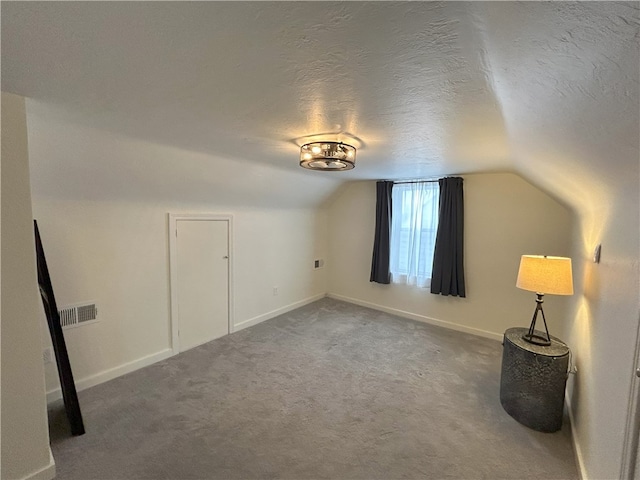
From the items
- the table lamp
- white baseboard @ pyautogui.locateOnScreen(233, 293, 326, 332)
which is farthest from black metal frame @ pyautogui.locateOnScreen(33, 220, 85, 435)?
the table lamp

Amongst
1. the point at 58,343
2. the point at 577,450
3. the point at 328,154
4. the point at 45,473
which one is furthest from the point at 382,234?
the point at 45,473

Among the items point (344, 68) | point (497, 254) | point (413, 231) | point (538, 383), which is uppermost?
point (344, 68)

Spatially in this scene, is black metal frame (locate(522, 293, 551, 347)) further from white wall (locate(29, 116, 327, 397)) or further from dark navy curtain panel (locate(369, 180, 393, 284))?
white wall (locate(29, 116, 327, 397))

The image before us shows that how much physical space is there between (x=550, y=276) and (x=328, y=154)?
1793 millimetres

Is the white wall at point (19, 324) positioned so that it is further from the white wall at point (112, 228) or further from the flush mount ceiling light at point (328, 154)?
the flush mount ceiling light at point (328, 154)

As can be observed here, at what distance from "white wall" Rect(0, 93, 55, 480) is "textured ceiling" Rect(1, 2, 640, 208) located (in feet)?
0.91

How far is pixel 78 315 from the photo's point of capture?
2.46 metres

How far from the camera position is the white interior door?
3197 mm

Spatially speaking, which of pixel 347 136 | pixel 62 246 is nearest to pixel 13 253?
pixel 62 246

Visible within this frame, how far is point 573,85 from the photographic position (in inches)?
33.2

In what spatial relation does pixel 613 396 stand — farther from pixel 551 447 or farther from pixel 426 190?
pixel 426 190

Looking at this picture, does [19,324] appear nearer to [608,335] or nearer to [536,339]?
[608,335]

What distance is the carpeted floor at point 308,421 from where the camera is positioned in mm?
1772

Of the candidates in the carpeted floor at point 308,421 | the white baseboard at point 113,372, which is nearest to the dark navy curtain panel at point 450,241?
the carpeted floor at point 308,421
